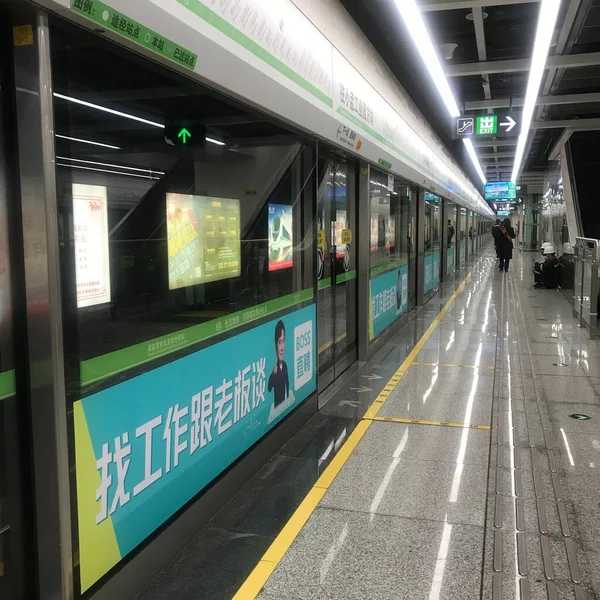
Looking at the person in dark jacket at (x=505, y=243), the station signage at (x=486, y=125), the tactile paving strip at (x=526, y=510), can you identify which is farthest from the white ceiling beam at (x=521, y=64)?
the person in dark jacket at (x=505, y=243)

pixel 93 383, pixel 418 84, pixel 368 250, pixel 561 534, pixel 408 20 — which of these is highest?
pixel 418 84

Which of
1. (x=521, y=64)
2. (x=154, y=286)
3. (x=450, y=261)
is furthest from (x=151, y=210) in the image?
(x=450, y=261)

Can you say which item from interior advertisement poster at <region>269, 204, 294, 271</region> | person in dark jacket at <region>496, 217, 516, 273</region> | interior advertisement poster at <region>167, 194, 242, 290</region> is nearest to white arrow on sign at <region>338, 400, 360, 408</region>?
interior advertisement poster at <region>269, 204, 294, 271</region>

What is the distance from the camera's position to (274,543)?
2.86m

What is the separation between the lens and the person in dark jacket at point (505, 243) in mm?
18391

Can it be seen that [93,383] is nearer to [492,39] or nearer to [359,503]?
[359,503]

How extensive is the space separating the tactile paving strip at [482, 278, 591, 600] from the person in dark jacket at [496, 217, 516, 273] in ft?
45.2

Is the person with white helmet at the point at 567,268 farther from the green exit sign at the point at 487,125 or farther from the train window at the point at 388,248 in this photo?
the train window at the point at 388,248

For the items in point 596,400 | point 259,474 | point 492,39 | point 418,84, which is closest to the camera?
point 259,474

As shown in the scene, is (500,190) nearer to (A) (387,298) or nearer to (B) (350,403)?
(A) (387,298)

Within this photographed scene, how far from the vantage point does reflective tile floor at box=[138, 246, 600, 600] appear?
2547 mm

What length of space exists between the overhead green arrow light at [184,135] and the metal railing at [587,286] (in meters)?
6.73

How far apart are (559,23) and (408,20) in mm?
3236

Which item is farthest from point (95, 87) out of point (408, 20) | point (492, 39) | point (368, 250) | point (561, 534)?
point (492, 39)
